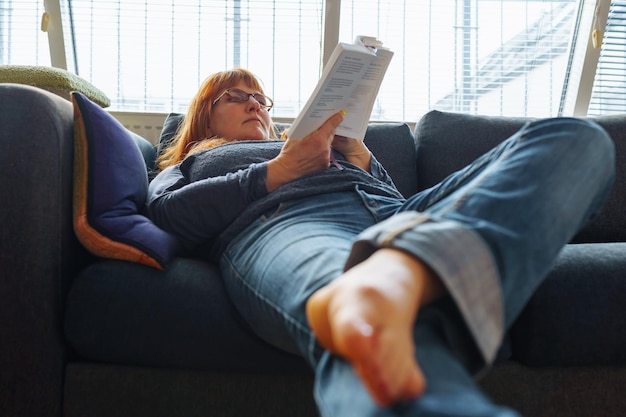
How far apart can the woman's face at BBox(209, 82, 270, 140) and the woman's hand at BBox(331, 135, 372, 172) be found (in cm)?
26

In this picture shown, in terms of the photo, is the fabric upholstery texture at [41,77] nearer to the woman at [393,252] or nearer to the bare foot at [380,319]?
the woman at [393,252]

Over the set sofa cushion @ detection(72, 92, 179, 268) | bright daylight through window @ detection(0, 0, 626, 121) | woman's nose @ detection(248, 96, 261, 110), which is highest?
bright daylight through window @ detection(0, 0, 626, 121)

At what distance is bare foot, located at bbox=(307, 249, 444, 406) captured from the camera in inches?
19.0

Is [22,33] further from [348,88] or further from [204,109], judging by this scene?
[348,88]

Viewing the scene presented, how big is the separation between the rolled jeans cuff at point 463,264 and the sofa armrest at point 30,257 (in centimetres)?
70

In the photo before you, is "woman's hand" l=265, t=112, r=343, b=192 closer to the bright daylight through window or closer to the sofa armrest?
the sofa armrest

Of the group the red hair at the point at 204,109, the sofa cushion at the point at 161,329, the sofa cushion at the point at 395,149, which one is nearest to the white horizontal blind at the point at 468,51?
the sofa cushion at the point at 395,149

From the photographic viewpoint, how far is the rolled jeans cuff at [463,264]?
1.86ft

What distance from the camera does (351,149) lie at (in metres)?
1.39

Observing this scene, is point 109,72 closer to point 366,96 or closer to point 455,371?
point 366,96

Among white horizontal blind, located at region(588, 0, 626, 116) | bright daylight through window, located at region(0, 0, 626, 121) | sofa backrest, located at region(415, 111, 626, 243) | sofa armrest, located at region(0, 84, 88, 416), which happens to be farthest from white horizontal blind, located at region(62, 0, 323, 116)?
sofa armrest, located at region(0, 84, 88, 416)

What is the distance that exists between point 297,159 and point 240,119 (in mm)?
464

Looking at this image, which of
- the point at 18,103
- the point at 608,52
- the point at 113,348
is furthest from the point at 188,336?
the point at 608,52

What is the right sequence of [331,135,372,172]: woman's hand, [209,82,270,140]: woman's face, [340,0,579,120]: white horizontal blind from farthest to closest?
[340,0,579,120]: white horizontal blind
[209,82,270,140]: woman's face
[331,135,372,172]: woman's hand
